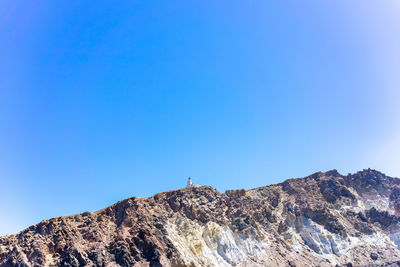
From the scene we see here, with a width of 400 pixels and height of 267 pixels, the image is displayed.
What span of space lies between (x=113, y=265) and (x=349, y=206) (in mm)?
98041

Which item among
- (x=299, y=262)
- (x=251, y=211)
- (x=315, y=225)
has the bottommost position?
(x=299, y=262)

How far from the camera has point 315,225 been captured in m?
107

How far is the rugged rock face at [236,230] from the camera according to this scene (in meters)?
64.4

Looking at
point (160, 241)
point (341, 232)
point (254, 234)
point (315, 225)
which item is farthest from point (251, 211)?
point (160, 241)

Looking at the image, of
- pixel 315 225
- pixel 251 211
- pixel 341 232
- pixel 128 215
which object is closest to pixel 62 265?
pixel 128 215

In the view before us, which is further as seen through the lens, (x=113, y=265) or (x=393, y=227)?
(x=393, y=227)

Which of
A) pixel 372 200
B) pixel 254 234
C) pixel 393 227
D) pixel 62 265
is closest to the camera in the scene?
pixel 62 265

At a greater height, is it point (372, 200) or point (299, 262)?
point (372, 200)

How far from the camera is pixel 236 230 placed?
3435 inches

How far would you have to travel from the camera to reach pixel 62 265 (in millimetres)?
60000

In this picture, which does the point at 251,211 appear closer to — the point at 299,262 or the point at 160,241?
the point at 299,262

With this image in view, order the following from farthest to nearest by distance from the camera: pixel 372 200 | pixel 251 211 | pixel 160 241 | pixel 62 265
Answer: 1. pixel 372 200
2. pixel 251 211
3. pixel 160 241
4. pixel 62 265

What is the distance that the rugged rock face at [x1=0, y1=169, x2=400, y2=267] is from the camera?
64375 millimetres

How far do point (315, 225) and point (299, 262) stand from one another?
22956mm
